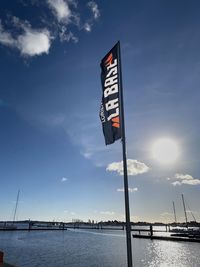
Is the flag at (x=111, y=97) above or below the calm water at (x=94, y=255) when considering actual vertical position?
above

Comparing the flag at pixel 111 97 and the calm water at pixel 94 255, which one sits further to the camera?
the calm water at pixel 94 255

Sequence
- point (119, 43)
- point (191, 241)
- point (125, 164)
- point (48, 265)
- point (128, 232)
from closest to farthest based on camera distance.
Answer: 1. point (128, 232)
2. point (125, 164)
3. point (119, 43)
4. point (48, 265)
5. point (191, 241)

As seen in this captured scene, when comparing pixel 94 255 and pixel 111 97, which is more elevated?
pixel 111 97

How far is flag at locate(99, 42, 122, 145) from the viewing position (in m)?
10.4

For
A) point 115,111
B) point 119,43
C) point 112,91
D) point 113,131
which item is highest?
point 119,43

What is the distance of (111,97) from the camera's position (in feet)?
35.3

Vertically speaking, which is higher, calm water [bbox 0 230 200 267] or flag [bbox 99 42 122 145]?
flag [bbox 99 42 122 145]

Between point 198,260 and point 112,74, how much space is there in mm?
41245

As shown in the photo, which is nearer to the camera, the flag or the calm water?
the flag

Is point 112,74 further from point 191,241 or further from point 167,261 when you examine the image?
point 191,241

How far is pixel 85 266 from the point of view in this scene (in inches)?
1296

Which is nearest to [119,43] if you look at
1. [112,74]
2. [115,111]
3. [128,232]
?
[112,74]

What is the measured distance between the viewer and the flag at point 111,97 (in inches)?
408

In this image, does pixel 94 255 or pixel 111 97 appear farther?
pixel 94 255
